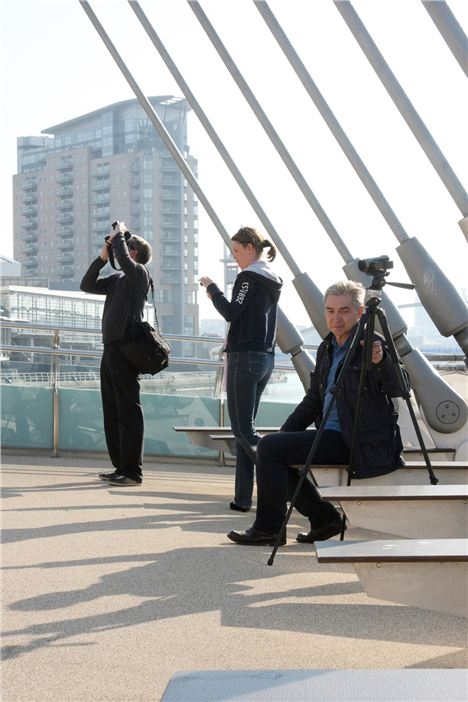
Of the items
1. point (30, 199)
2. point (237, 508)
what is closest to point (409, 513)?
point (237, 508)

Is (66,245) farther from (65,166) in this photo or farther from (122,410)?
(122,410)

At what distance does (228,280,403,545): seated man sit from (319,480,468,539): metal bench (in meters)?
0.69

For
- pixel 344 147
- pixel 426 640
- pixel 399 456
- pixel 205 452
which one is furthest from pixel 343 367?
pixel 205 452

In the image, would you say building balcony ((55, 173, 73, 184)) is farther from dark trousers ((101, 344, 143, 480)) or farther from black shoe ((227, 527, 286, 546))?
black shoe ((227, 527, 286, 546))

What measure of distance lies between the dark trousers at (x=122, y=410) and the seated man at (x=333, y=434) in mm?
1984

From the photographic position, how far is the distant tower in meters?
114

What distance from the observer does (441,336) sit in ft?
20.4

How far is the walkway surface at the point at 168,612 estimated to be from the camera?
10.6 ft

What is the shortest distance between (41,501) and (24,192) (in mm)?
128651

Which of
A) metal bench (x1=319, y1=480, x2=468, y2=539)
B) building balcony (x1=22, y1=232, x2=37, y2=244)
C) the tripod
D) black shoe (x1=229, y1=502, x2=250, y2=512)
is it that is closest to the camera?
metal bench (x1=319, y1=480, x2=468, y2=539)

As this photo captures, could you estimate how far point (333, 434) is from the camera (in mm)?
4848

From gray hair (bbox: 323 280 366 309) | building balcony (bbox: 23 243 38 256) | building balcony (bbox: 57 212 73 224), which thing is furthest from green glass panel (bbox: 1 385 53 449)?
building balcony (bbox: 23 243 38 256)

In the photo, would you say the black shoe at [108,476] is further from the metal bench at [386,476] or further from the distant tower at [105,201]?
the distant tower at [105,201]

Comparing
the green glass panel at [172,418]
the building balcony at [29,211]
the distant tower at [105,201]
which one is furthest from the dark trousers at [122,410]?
the building balcony at [29,211]
